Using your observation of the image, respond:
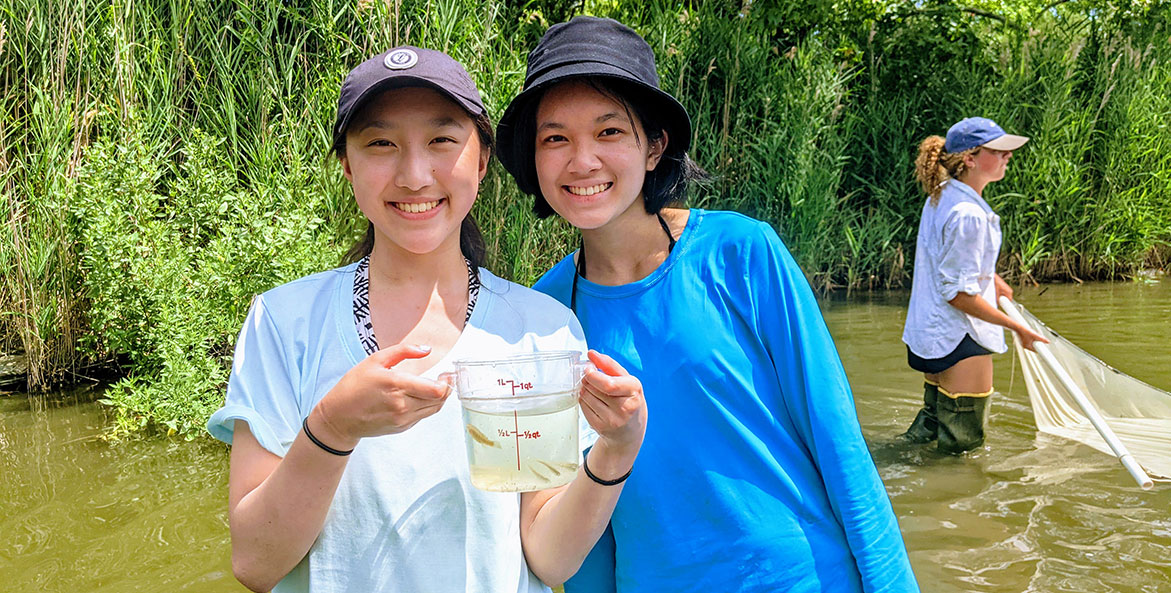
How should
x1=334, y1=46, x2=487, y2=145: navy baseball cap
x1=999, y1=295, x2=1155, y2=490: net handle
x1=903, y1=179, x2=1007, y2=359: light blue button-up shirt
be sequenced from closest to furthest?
1. x1=334, y1=46, x2=487, y2=145: navy baseball cap
2. x1=999, y1=295, x2=1155, y2=490: net handle
3. x1=903, y1=179, x2=1007, y2=359: light blue button-up shirt

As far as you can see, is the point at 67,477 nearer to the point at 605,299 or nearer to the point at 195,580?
the point at 195,580

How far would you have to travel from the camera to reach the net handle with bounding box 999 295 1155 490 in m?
3.95

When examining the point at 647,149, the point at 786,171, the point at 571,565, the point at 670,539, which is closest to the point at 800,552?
the point at 670,539

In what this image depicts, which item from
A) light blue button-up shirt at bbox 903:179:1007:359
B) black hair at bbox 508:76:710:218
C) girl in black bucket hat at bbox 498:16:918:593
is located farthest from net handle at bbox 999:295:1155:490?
black hair at bbox 508:76:710:218

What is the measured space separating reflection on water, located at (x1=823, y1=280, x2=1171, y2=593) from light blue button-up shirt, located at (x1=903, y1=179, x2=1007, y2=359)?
0.71m

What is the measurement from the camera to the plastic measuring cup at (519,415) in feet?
4.33

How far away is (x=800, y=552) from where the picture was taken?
5.83 ft

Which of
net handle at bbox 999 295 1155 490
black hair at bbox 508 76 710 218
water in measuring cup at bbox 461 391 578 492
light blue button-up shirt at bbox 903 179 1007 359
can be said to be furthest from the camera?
light blue button-up shirt at bbox 903 179 1007 359

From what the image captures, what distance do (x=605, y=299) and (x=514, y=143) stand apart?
0.40 metres

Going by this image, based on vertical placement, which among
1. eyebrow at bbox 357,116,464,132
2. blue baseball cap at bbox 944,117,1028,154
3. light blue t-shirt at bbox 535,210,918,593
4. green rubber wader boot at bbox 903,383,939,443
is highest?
blue baseball cap at bbox 944,117,1028,154

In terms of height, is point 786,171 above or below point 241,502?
above

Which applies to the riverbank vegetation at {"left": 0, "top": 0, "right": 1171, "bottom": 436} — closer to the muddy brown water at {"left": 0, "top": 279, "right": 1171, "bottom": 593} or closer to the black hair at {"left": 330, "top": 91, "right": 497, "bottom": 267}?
the muddy brown water at {"left": 0, "top": 279, "right": 1171, "bottom": 593}

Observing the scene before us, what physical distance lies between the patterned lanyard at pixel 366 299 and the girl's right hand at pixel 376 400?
23cm

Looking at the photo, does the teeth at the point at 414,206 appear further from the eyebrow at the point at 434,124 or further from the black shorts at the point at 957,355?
the black shorts at the point at 957,355
